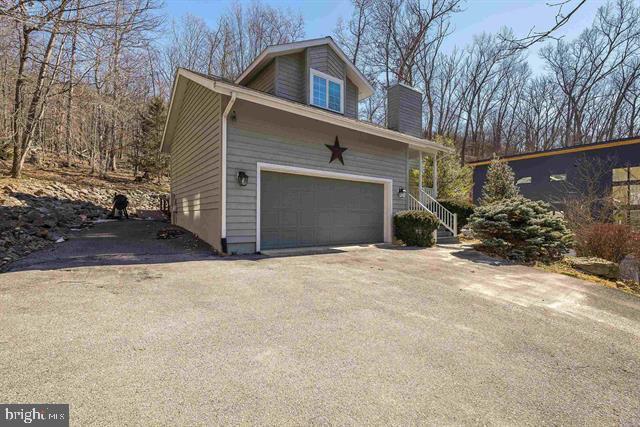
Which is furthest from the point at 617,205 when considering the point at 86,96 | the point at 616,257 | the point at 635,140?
the point at 86,96

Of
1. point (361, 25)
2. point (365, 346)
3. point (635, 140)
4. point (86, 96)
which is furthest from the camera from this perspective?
point (361, 25)

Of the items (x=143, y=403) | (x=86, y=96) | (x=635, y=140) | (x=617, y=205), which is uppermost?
(x=86, y=96)

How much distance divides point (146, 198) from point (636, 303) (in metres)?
18.6

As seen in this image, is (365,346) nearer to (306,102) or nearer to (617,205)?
(306,102)

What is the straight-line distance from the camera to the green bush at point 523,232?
7.43 m

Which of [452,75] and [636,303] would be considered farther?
[452,75]

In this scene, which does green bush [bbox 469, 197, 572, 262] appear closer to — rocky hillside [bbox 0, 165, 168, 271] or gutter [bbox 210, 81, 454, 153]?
gutter [bbox 210, 81, 454, 153]

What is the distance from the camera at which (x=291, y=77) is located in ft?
30.8

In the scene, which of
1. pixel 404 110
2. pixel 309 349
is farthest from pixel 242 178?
pixel 404 110

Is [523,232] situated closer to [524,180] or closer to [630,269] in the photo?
[630,269]

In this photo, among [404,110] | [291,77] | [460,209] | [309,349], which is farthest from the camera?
[460,209]

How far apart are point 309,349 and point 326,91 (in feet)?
29.6

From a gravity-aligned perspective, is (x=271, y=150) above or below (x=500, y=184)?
above

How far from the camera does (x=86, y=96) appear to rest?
11.0m
